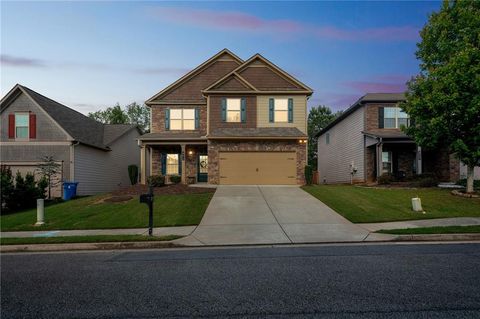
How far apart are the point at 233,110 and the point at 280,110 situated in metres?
3.42

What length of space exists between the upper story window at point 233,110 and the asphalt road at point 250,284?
51.2 ft

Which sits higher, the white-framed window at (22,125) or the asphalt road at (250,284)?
the white-framed window at (22,125)

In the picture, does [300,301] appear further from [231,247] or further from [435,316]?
[231,247]

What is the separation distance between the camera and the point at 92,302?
4.43 meters

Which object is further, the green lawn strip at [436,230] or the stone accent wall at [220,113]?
the stone accent wall at [220,113]

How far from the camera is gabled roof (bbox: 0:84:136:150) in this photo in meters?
21.4

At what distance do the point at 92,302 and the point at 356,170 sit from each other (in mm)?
23285

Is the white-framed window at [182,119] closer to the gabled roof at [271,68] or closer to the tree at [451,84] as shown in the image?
the gabled roof at [271,68]

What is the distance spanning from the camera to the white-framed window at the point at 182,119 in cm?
2405

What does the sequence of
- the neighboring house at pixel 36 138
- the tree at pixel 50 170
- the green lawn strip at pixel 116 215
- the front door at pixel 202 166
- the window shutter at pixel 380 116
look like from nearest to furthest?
the green lawn strip at pixel 116 215
the tree at pixel 50 170
the neighboring house at pixel 36 138
the window shutter at pixel 380 116
the front door at pixel 202 166

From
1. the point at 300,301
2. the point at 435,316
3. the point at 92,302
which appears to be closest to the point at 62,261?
the point at 92,302

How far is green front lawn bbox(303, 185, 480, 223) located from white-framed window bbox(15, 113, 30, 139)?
19916 mm

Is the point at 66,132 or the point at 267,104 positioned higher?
the point at 267,104

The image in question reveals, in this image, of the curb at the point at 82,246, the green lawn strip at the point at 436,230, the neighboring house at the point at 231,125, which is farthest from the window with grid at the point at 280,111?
the curb at the point at 82,246
